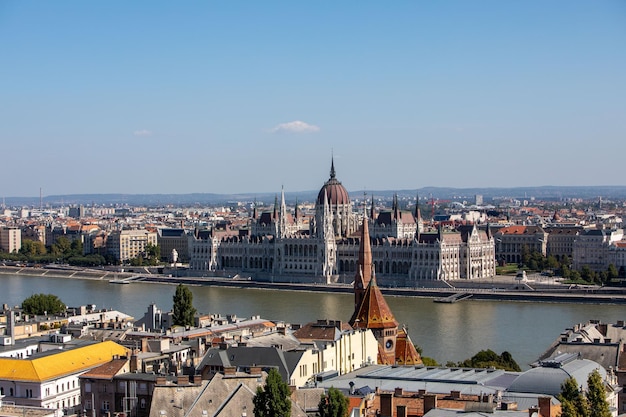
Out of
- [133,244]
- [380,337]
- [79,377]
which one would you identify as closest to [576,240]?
[133,244]

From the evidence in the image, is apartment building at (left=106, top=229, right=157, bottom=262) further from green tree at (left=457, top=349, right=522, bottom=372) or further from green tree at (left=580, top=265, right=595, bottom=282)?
green tree at (left=457, top=349, right=522, bottom=372)

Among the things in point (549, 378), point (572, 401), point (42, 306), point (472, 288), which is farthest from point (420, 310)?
point (572, 401)

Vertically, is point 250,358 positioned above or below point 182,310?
above

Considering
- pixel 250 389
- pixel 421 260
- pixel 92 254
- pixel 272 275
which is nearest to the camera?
pixel 250 389

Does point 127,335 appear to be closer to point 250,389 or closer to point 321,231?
point 250,389

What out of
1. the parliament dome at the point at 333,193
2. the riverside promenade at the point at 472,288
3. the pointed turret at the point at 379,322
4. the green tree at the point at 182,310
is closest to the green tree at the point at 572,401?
the pointed turret at the point at 379,322

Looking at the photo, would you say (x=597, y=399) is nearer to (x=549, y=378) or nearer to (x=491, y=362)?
(x=549, y=378)

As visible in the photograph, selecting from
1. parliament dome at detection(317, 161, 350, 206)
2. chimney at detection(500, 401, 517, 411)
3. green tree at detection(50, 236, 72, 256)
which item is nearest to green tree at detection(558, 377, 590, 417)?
chimney at detection(500, 401, 517, 411)
